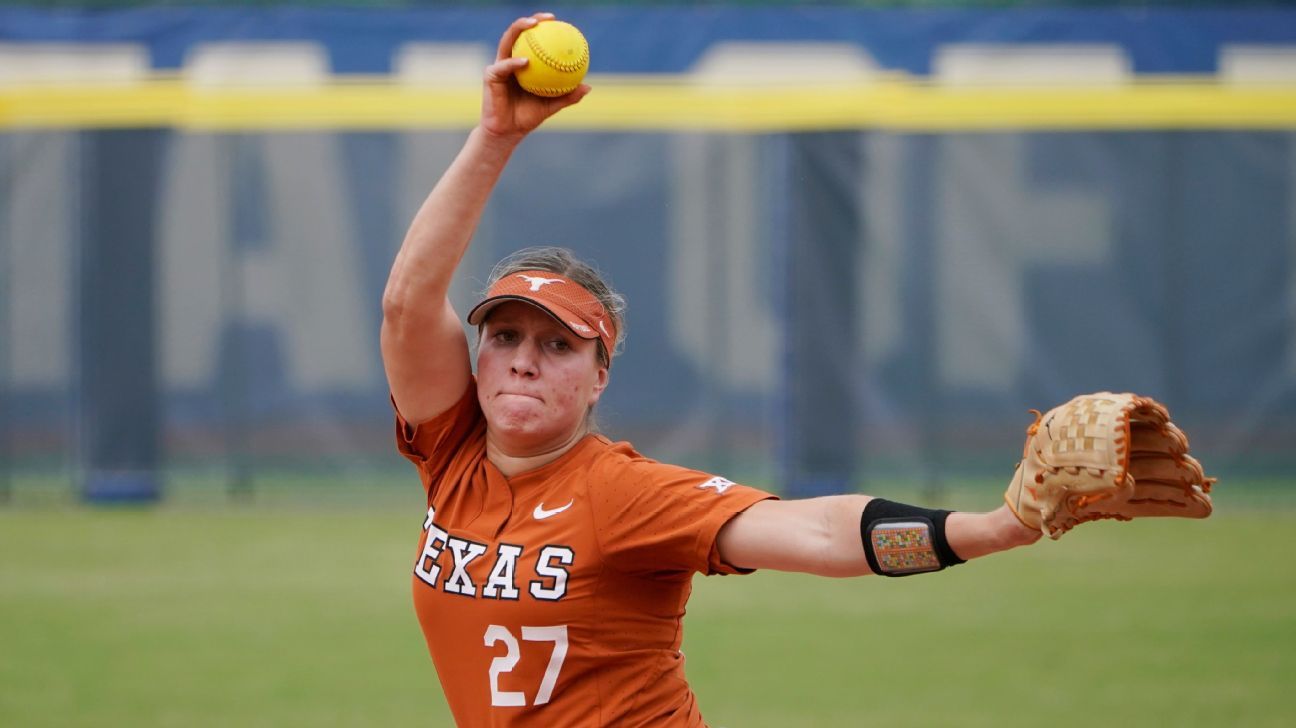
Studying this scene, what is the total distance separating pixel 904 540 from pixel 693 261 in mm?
8529

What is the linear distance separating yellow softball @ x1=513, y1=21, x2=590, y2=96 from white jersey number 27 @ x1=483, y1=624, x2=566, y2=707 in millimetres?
979

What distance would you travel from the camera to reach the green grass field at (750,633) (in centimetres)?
561

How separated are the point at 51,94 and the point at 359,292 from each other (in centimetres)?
254

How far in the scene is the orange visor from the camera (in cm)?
277

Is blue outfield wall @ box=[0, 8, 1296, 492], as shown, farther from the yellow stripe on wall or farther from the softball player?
the softball player

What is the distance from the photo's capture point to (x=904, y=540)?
242cm

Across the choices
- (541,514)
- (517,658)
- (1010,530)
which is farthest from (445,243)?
(1010,530)

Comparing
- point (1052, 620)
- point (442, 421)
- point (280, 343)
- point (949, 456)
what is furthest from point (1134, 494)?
point (280, 343)

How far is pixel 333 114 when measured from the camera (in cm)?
1080

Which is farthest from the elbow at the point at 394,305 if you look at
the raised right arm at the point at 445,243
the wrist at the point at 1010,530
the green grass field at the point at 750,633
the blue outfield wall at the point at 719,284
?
the blue outfield wall at the point at 719,284

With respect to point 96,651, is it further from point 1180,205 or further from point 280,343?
point 1180,205

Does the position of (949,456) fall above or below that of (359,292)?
below

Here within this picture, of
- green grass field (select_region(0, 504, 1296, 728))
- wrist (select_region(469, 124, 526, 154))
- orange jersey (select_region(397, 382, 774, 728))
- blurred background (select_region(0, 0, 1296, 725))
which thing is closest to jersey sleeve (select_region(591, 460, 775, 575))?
orange jersey (select_region(397, 382, 774, 728))

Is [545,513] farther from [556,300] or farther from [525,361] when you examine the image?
[556,300]
